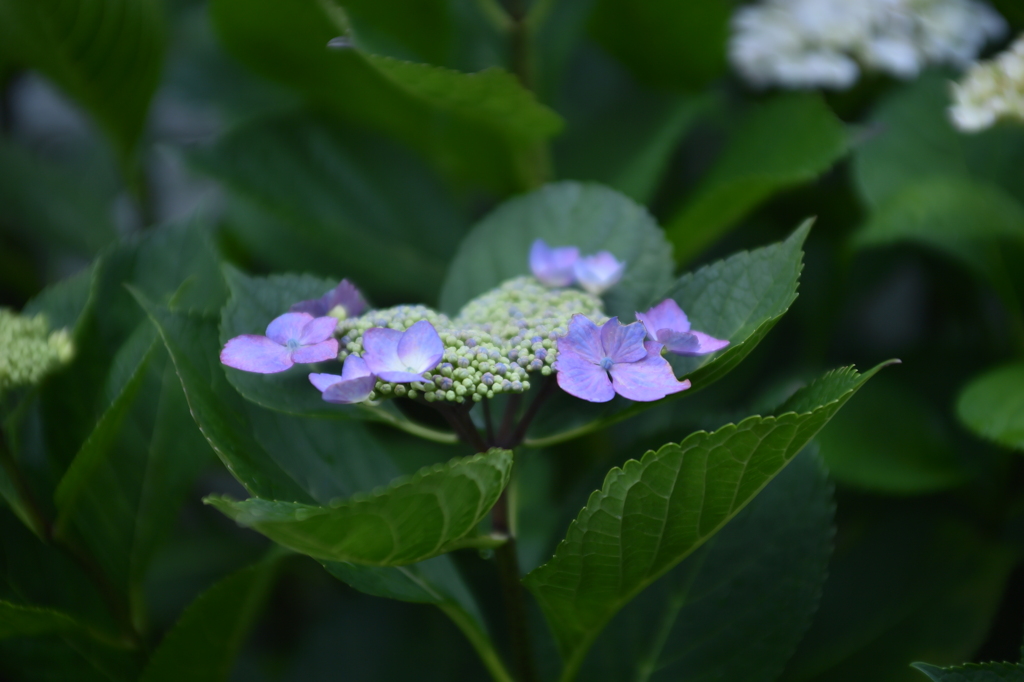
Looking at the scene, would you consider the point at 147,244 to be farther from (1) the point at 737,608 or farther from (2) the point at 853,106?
(2) the point at 853,106

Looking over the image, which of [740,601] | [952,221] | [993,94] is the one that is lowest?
[740,601]

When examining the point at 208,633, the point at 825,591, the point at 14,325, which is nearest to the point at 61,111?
the point at 14,325

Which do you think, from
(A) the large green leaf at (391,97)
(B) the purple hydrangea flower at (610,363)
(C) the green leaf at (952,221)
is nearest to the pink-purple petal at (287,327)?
(B) the purple hydrangea flower at (610,363)

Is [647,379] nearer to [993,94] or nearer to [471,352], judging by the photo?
[471,352]

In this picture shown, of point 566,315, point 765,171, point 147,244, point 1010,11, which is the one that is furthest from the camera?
point 1010,11

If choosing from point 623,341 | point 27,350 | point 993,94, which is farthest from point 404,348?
point 993,94

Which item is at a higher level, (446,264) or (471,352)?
(471,352)

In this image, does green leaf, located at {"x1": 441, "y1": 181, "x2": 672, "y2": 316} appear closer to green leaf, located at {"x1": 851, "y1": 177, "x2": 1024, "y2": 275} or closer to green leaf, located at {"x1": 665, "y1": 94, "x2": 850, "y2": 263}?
green leaf, located at {"x1": 665, "y1": 94, "x2": 850, "y2": 263}
